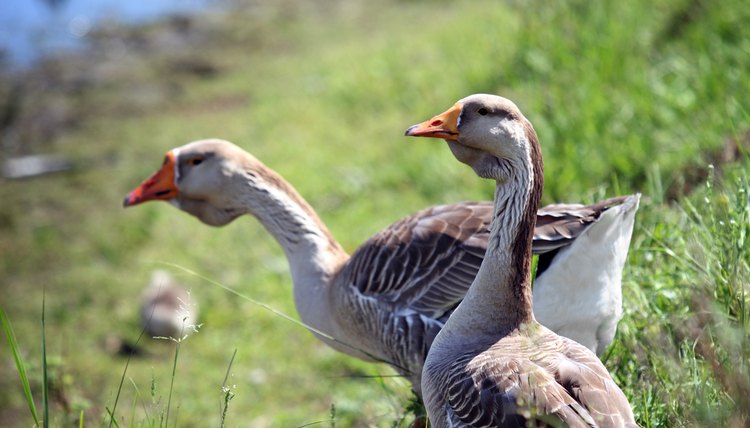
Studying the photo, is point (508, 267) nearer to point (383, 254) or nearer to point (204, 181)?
point (383, 254)

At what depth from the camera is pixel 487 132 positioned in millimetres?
2979

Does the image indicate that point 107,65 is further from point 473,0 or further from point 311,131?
point 473,0

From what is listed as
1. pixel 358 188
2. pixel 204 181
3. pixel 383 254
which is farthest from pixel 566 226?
pixel 358 188

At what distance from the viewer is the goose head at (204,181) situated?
176 inches

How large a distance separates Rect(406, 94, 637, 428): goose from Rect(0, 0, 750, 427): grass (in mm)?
403

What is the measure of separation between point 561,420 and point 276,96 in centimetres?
833

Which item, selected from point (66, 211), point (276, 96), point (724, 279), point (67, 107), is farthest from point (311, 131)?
point (724, 279)

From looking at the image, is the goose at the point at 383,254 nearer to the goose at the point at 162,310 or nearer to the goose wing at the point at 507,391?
the goose wing at the point at 507,391

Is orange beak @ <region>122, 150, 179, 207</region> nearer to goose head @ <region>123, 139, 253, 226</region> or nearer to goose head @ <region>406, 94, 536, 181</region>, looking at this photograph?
goose head @ <region>123, 139, 253, 226</region>

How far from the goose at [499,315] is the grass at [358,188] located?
403 mm

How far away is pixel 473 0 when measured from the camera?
12594 millimetres

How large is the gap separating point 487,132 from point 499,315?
0.66 m

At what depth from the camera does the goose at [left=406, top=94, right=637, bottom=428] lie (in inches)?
105

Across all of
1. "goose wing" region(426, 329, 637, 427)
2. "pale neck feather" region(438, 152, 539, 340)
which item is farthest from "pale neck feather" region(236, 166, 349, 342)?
"goose wing" region(426, 329, 637, 427)
